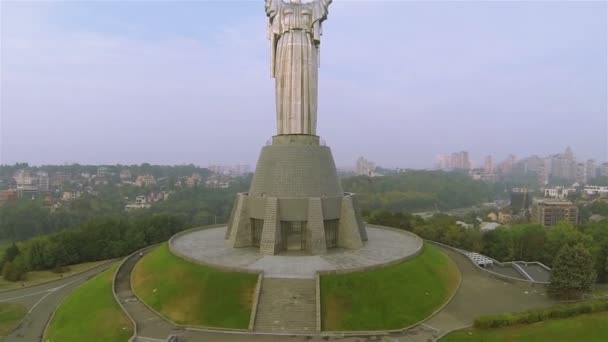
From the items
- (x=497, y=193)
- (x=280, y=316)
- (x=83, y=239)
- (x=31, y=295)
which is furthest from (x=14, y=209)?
(x=497, y=193)

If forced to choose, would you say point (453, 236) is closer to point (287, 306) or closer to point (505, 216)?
point (287, 306)

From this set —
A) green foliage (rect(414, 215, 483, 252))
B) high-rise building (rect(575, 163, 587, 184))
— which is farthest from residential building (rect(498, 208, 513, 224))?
high-rise building (rect(575, 163, 587, 184))

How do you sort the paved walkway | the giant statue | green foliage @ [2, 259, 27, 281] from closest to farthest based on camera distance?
the paved walkway < the giant statue < green foliage @ [2, 259, 27, 281]

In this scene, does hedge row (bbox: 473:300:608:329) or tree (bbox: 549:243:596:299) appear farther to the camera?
tree (bbox: 549:243:596:299)

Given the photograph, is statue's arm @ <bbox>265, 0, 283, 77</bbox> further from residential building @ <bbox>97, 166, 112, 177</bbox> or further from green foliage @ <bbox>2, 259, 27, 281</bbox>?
residential building @ <bbox>97, 166, 112, 177</bbox>

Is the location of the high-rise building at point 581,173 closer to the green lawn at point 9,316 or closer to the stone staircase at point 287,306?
the stone staircase at point 287,306

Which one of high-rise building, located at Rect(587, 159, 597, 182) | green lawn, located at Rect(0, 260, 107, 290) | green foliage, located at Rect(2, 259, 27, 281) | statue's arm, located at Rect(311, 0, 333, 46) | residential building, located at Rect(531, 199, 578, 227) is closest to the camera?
statue's arm, located at Rect(311, 0, 333, 46)

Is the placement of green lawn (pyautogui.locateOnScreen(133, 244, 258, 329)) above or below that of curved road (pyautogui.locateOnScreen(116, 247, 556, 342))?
above
